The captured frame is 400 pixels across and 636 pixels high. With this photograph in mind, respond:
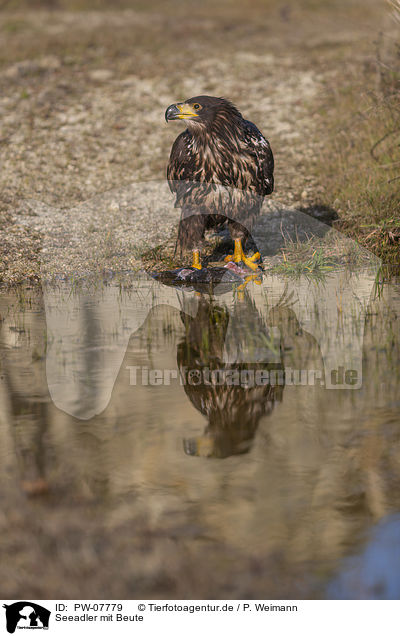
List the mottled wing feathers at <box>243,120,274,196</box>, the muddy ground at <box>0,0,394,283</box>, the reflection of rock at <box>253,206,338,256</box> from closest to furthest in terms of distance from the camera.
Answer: the mottled wing feathers at <box>243,120,274,196</box>
the reflection of rock at <box>253,206,338,256</box>
the muddy ground at <box>0,0,394,283</box>

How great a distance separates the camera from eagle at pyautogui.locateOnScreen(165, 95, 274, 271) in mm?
6887

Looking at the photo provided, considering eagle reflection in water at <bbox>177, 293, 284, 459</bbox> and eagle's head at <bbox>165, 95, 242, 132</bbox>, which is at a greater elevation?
eagle's head at <bbox>165, 95, 242, 132</bbox>

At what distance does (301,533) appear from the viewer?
2.62 metres

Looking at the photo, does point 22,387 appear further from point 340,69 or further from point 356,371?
point 340,69

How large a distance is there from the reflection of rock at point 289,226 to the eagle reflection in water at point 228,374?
274 cm

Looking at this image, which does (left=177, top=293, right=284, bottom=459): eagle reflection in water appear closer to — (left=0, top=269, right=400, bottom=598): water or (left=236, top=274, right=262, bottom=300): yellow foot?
(left=0, top=269, right=400, bottom=598): water

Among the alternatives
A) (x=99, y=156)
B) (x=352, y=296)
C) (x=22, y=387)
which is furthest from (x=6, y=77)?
(x=22, y=387)

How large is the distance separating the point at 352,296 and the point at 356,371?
2.04 m

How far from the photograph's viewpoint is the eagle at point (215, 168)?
22.6ft

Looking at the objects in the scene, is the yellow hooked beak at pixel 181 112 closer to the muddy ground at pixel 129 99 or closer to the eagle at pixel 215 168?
the eagle at pixel 215 168

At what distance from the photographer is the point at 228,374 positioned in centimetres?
436

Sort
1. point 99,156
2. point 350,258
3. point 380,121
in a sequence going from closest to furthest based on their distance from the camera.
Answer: point 350,258
point 380,121
point 99,156

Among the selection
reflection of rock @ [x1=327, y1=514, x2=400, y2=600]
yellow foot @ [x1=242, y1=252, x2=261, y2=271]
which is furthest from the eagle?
reflection of rock @ [x1=327, y1=514, x2=400, y2=600]

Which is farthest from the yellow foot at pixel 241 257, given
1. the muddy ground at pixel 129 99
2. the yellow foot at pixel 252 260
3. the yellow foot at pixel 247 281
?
the muddy ground at pixel 129 99
